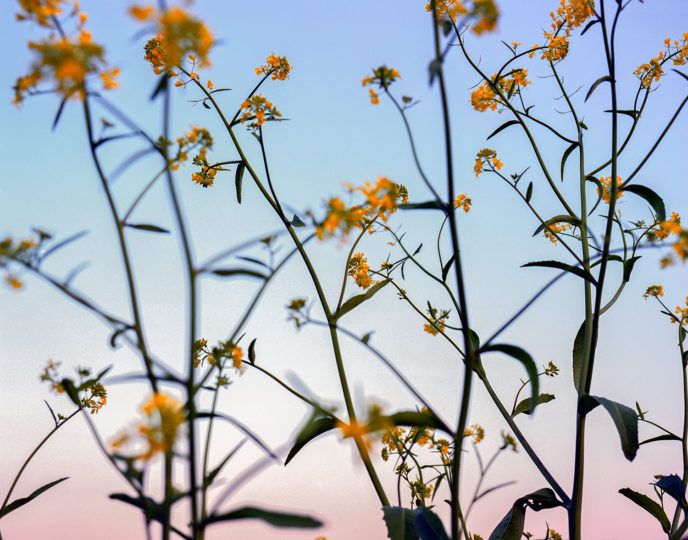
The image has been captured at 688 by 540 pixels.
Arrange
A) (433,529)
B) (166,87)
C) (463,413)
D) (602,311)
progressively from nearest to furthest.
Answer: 1. (166,87)
2. (463,413)
3. (433,529)
4. (602,311)

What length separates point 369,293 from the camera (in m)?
1.83

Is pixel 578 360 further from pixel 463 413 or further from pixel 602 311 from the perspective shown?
pixel 463 413

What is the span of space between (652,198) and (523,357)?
1.29 meters

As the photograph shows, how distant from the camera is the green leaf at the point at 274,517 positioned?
866 mm

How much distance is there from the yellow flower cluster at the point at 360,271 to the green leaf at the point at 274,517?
54.7 inches

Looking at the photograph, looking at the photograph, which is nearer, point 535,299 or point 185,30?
point 185,30

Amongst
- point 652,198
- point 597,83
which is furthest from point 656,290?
point 597,83

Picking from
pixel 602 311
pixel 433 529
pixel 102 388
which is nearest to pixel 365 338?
pixel 433 529

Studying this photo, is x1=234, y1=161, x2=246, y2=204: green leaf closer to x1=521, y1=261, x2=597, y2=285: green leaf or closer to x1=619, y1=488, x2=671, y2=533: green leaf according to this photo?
x1=521, y1=261, x2=597, y2=285: green leaf

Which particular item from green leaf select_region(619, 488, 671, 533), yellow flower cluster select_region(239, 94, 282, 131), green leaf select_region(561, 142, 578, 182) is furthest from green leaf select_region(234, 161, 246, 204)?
green leaf select_region(619, 488, 671, 533)

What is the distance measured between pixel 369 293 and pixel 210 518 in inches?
38.4

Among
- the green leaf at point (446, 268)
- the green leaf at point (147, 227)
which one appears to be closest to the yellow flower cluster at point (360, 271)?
the green leaf at point (446, 268)

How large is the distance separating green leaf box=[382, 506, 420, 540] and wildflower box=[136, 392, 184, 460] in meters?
0.85

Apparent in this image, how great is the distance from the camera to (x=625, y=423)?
1.66 metres
